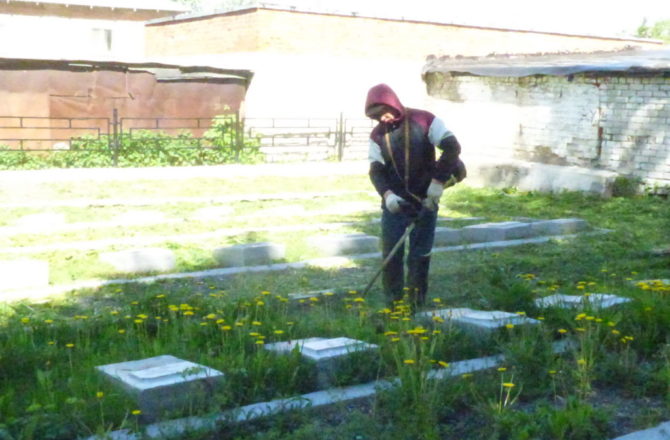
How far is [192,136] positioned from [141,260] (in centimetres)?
1189

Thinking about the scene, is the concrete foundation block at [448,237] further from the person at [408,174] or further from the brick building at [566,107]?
the brick building at [566,107]

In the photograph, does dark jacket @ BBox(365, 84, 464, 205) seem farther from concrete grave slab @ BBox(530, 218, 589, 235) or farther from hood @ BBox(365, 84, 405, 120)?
concrete grave slab @ BBox(530, 218, 589, 235)

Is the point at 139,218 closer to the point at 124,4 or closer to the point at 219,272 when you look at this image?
the point at 219,272

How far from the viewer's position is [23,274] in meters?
7.69

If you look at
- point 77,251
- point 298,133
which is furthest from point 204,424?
point 298,133

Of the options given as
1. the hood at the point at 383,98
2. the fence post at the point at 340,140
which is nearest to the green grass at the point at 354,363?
the hood at the point at 383,98

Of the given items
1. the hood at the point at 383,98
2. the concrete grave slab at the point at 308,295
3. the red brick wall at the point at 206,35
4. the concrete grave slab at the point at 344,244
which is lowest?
the concrete grave slab at the point at 344,244

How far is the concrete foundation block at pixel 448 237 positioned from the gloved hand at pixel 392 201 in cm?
373

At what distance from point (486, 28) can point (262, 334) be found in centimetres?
2173

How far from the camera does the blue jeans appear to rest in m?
6.80

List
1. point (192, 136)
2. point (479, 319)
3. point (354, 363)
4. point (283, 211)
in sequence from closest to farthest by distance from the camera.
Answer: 1. point (354, 363)
2. point (479, 319)
3. point (283, 211)
4. point (192, 136)

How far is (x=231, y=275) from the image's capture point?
27.7 feet

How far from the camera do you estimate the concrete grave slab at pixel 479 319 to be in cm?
562

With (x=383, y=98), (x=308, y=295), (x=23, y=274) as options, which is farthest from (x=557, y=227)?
(x=23, y=274)
